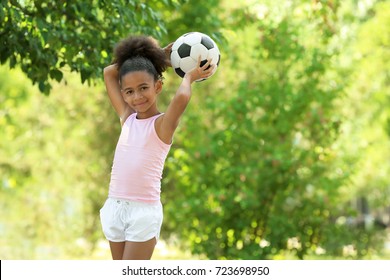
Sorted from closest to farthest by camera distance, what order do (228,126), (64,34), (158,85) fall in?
1. (158,85)
2. (64,34)
3. (228,126)

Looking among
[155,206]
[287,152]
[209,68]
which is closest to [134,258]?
[155,206]

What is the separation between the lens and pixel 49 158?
60.6 ft

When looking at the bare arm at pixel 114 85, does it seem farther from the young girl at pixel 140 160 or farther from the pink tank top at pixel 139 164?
the pink tank top at pixel 139 164

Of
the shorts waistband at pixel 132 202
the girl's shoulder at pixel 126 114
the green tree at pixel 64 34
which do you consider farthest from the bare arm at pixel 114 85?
the green tree at pixel 64 34

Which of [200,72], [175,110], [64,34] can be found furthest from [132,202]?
[64,34]

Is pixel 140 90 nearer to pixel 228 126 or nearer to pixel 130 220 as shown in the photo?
pixel 130 220

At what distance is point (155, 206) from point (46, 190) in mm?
14055

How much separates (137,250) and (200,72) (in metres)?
1.24

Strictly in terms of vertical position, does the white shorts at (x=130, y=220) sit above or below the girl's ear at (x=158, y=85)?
below

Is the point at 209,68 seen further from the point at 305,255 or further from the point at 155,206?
the point at 305,255

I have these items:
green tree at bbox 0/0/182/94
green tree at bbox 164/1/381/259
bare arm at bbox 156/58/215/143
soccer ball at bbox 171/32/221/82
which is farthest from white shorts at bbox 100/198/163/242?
green tree at bbox 164/1/381/259

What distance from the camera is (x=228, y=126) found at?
1249 cm

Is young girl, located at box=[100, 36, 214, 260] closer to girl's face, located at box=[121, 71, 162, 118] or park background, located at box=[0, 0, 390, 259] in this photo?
girl's face, located at box=[121, 71, 162, 118]

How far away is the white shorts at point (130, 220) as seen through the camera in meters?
5.24
